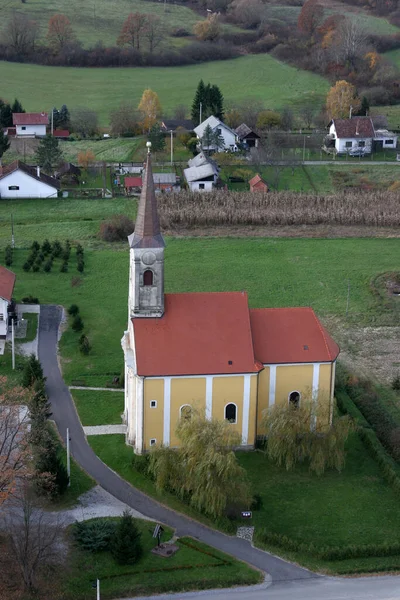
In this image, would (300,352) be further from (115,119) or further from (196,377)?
(115,119)

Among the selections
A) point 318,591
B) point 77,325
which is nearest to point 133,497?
point 318,591

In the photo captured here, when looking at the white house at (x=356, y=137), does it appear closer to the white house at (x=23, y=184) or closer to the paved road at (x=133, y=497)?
the white house at (x=23, y=184)

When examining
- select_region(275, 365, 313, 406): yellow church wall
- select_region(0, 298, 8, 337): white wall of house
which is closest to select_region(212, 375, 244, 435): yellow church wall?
select_region(275, 365, 313, 406): yellow church wall

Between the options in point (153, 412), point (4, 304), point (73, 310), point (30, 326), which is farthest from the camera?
point (73, 310)

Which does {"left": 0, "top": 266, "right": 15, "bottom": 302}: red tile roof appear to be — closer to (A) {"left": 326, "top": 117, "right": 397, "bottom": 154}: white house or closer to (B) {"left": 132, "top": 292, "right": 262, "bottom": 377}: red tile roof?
(B) {"left": 132, "top": 292, "right": 262, "bottom": 377}: red tile roof

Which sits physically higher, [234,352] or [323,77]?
[323,77]

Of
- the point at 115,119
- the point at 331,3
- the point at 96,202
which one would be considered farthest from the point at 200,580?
the point at 331,3

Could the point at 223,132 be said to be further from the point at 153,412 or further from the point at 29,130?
the point at 153,412
